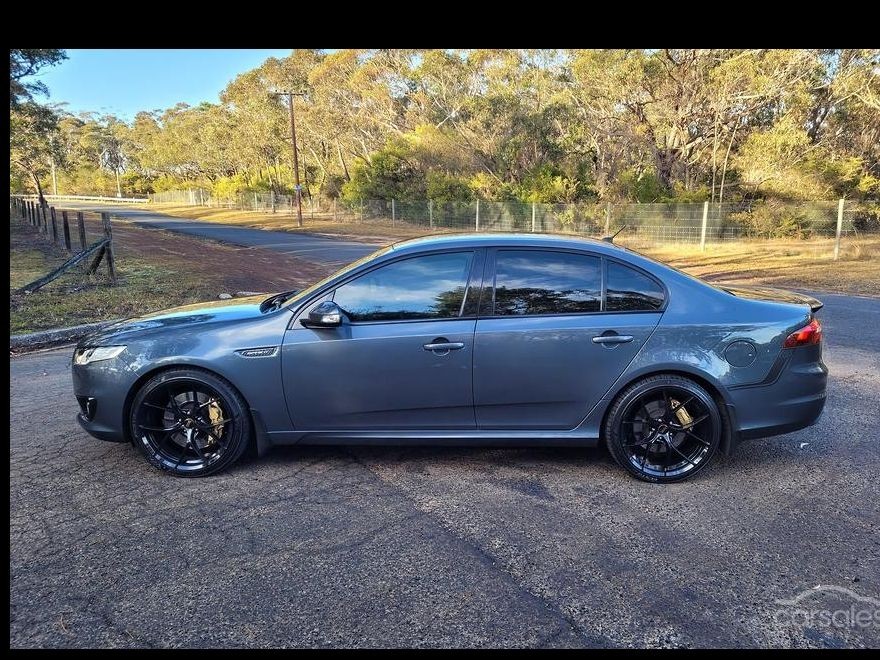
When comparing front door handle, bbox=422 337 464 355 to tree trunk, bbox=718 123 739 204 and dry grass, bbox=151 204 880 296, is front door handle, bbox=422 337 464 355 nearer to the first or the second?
dry grass, bbox=151 204 880 296

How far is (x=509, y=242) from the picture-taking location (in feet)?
12.8

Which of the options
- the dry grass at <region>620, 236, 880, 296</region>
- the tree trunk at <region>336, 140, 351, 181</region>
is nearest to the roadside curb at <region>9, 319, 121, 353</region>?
the dry grass at <region>620, 236, 880, 296</region>

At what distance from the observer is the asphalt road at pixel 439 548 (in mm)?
2467

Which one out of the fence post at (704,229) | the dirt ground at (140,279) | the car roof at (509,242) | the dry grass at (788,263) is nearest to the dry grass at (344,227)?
the dirt ground at (140,279)

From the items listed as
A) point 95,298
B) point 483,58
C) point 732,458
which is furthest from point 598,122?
point 732,458

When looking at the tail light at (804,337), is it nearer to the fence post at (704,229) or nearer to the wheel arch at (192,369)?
the wheel arch at (192,369)

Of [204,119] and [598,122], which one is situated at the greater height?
[204,119]

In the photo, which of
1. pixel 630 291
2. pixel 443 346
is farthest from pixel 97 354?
pixel 630 291

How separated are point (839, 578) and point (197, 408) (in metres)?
3.62

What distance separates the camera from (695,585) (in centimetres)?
272
